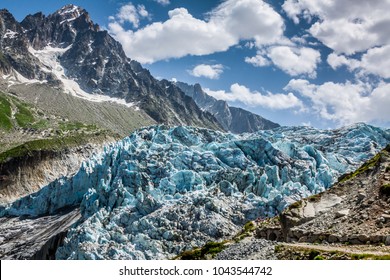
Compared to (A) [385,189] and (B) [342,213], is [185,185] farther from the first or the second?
(A) [385,189]

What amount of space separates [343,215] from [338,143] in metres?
97.8

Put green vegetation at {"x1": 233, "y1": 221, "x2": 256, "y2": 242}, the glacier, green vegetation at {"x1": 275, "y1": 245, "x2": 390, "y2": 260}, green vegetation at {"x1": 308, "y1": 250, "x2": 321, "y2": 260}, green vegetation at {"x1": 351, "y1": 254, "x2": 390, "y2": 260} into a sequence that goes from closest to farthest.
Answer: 1. green vegetation at {"x1": 351, "y1": 254, "x2": 390, "y2": 260}
2. green vegetation at {"x1": 275, "y1": 245, "x2": 390, "y2": 260}
3. green vegetation at {"x1": 308, "y1": 250, "x2": 321, "y2": 260}
4. green vegetation at {"x1": 233, "y1": 221, "x2": 256, "y2": 242}
5. the glacier

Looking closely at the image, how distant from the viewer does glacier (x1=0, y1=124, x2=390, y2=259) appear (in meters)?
71.0

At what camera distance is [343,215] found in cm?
3036

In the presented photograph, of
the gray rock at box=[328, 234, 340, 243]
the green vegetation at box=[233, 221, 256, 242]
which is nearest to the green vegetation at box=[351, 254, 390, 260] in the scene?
the gray rock at box=[328, 234, 340, 243]

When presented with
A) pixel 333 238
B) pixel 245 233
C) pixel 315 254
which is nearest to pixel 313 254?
pixel 315 254

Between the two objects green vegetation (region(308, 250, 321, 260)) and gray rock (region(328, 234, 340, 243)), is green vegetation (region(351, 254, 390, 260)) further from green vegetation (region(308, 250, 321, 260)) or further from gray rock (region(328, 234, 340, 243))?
gray rock (region(328, 234, 340, 243))

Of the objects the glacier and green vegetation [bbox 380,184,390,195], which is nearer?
green vegetation [bbox 380,184,390,195]

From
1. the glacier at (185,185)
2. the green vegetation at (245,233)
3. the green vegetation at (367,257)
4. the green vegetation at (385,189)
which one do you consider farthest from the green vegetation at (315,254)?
the glacier at (185,185)

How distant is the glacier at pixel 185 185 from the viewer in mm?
71000

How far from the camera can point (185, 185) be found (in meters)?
89.6

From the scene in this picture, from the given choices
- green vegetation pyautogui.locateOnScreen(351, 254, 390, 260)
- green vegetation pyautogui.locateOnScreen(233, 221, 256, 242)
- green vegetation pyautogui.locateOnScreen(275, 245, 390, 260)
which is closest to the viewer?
green vegetation pyautogui.locateOnScreen(351, 254, 390, 260)

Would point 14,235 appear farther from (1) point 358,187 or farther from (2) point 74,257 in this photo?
(1) point 358,187
